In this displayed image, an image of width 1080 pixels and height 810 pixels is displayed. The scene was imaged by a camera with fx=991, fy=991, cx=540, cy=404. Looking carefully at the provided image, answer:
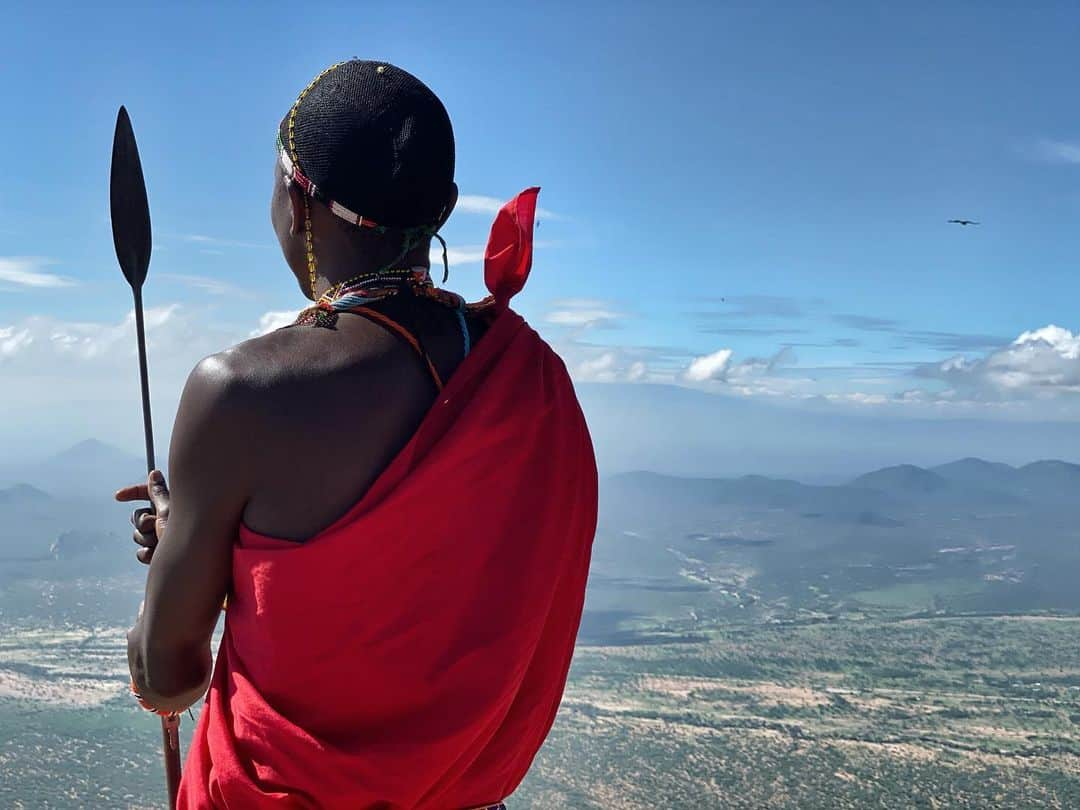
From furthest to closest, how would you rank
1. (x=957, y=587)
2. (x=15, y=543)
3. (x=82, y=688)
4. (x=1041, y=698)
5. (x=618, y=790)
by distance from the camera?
(x=15, y=543), (x=957, y=587), (x=1041, y=698), (x=82, y=688), (x=618, y=790)

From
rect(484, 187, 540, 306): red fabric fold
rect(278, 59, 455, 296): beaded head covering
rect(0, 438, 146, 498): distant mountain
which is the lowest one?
rect(0, 438, 146, 498): distant mountain

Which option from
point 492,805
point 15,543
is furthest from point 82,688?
point 15,543

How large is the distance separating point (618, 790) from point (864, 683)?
87.8ft

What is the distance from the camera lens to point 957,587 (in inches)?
3752

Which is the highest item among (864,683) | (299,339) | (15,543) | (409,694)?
(299,339)

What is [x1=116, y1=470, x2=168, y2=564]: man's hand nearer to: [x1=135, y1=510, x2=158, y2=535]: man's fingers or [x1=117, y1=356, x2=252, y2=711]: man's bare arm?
[x1=135, y1=510, x2=158, y2=535]: man's fingers

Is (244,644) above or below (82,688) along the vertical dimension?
above

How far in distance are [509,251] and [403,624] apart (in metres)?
0.92

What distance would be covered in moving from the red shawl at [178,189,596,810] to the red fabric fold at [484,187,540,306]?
0.31 m

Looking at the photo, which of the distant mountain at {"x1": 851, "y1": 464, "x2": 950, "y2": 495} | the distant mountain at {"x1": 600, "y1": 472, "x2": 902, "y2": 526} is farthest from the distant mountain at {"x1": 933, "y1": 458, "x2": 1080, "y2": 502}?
the distant mountain at {"x1": 600, "y1": 472, "x2": 902, "y2": 526}

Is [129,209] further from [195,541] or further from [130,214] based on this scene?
[195,541]

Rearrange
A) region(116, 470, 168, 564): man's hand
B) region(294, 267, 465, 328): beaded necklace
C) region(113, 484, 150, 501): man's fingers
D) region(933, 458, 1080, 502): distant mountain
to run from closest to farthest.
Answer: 1. region(294, 267, 465, 328): beaded necklace
2. region(116, 470, 168, 564): man's hand
3. region(113, 484, 150, 501): man's fingers
4. region(933, 458, 1080, 502): distant mountain

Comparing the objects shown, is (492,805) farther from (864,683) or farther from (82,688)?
(864,683)

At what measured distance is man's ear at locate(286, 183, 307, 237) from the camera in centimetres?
209
